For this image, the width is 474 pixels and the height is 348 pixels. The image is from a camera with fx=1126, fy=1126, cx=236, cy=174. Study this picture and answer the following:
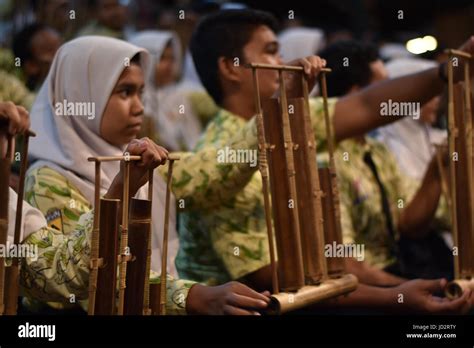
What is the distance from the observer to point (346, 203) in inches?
130

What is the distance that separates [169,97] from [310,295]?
2.86 m

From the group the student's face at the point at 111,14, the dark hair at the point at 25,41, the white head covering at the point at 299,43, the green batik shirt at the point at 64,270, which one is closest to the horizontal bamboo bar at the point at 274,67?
the green batik shirt at the point at 64,270

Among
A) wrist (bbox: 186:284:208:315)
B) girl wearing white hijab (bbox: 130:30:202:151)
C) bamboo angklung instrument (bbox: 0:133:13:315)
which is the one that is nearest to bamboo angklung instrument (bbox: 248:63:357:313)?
wrist (bbox: 186:284:208:315)

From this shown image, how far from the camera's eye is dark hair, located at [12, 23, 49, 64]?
4133 millimetres

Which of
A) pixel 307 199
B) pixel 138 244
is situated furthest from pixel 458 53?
pixel 138 244

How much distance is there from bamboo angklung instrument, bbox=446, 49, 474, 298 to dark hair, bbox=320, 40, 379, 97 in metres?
0.93

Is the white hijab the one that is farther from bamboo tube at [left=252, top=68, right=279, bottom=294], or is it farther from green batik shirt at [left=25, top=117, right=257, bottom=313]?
bamboo tube at [left=252, top=68, right=279, bottom=294]

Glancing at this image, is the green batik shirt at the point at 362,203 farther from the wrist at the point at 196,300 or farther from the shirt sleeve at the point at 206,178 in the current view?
the wrist at the point at 196,300

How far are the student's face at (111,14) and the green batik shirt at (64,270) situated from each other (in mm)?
2643

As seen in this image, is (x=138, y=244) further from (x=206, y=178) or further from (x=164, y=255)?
(x=206, y=178)

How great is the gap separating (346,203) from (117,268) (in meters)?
1.36

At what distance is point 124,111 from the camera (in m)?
2.56

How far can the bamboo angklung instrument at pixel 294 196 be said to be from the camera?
2354 millimetres

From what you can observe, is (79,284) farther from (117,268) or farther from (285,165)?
(285,165)
